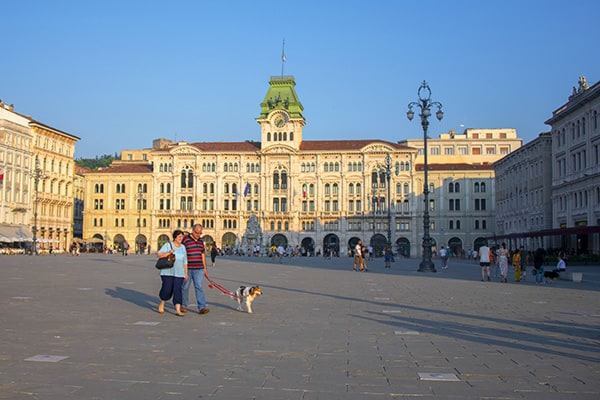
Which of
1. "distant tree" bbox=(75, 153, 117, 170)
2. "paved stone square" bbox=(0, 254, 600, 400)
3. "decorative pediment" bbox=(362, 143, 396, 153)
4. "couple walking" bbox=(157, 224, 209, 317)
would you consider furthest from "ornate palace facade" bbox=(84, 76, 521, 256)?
"couple walking" bbox=(157, 224, 209, 317)

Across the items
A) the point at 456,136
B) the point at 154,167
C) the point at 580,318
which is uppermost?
the point at 456,136

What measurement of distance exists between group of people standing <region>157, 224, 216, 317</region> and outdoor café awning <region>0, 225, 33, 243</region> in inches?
2669

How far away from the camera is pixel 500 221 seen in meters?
87.4

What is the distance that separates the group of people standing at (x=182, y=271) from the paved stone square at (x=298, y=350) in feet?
1.60

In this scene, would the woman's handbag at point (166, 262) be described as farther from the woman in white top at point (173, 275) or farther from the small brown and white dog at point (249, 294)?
the small brown and white dog at point (249, 294)

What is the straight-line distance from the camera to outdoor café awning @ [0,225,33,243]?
3009 inches

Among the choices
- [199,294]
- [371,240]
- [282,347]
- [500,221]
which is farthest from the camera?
[371,240]

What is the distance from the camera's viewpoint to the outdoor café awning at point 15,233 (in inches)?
3009

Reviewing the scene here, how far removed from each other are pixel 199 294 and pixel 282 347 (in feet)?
15.4

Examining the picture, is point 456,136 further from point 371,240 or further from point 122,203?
point 122,203

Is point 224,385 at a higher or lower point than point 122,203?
lower

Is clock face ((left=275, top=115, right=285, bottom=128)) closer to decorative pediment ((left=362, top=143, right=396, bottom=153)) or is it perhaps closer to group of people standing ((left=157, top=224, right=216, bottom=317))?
decorative pediment ((left=362, top=143, right=396, bottom=153))

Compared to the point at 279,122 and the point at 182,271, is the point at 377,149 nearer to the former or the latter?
the point at 279,122

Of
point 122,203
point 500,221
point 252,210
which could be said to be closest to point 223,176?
point 252,210
